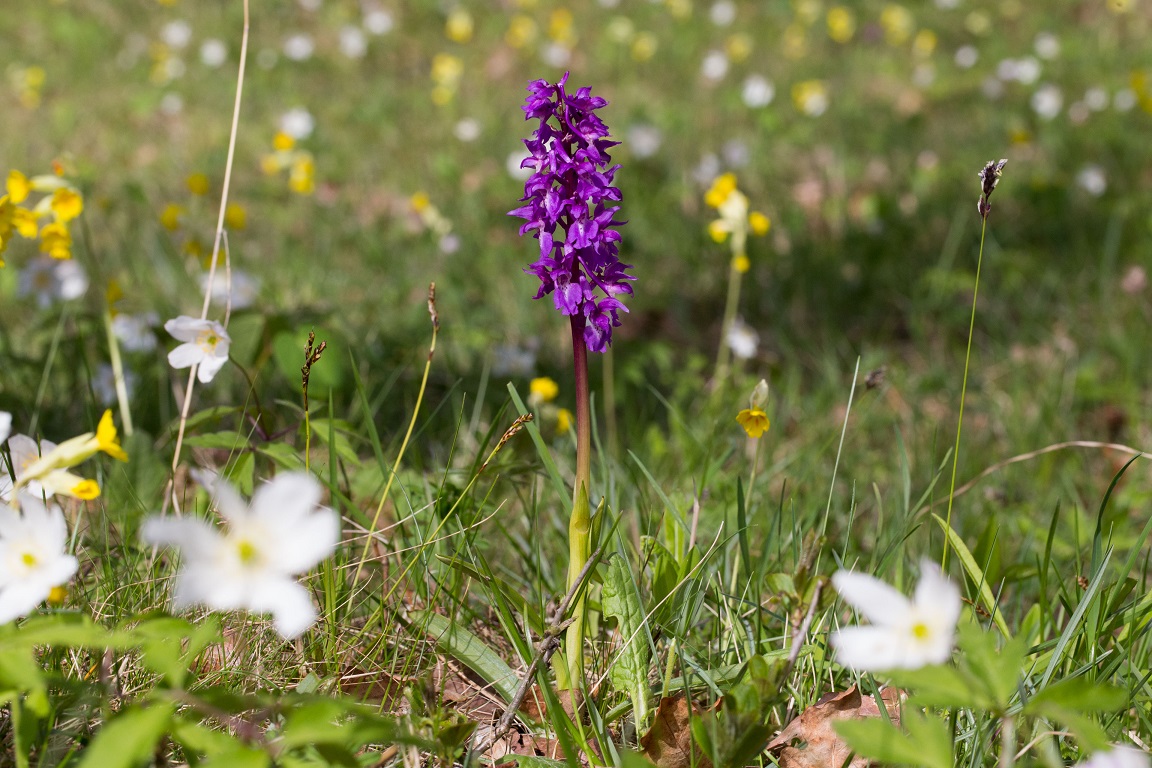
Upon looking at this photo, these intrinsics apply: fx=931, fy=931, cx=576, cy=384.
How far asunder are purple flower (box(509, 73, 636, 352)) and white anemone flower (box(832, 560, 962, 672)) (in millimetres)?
561

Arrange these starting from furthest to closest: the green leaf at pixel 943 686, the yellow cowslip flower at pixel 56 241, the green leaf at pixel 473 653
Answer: the yellow cowslip flower at pixel 56 241
the green leaf at pixel 473 653
the green leaf at pixel 943 686

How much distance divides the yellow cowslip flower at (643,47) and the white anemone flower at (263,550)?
6.54 meters

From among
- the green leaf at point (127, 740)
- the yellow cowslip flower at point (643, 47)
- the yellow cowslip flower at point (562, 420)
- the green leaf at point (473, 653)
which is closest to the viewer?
the green leaf at point (127, 740)

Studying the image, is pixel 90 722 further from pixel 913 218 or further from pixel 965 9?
pixel 965 9

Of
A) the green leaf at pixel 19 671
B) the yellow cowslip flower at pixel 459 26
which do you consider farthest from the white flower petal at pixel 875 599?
the yellow cowslip flower at pixel 459 26

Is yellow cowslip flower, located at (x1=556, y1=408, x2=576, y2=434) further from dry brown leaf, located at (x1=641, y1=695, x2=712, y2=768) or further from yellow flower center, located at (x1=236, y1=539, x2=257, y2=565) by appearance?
yellow flower center, located at (x1=236, y1=539, x2=257, y2=565)

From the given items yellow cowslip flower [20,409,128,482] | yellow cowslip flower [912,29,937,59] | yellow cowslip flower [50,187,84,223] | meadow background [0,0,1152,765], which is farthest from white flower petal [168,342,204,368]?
yellow cowslip flower [912,29,937,59]

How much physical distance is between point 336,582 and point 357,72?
5.93 m

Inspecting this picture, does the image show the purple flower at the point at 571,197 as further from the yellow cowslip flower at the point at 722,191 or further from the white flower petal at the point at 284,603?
the yellow cowslip flower at the point at 722,191

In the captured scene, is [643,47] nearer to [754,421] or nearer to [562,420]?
Answer: [562,420]

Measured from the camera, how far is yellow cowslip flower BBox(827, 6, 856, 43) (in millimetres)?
7496

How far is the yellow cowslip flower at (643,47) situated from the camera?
700cm

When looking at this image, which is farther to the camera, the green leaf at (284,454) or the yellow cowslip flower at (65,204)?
the yellow cowslip flower at (65,204)

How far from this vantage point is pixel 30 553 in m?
1.16
